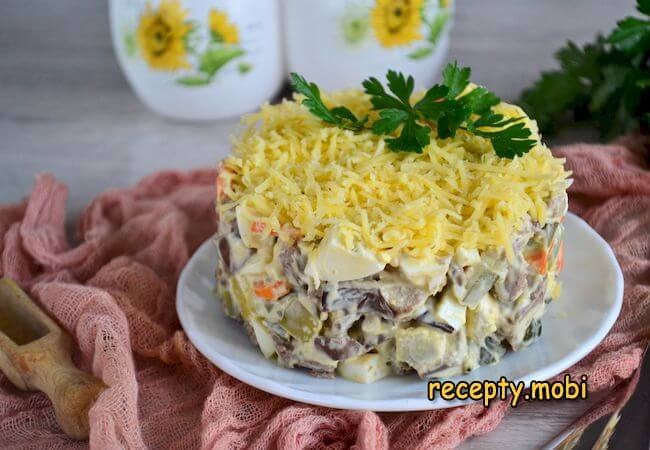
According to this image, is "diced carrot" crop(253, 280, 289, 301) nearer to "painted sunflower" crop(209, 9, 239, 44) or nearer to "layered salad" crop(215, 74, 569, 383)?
"layered salad" crop(215, 74, 569, 383)

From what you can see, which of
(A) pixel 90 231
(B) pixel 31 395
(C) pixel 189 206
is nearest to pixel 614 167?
(C) pixel 189 206

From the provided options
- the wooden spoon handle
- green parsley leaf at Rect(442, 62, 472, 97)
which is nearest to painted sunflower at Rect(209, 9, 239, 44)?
green parsley leaf at Rect(442, 62, 472, 97)

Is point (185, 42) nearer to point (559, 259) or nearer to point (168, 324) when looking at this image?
point (168, 324)

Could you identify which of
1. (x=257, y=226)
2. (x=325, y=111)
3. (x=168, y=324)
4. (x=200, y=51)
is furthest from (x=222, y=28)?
(x=257, y=226)

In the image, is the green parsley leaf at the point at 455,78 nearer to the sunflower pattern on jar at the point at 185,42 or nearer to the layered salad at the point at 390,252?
the layered salad at the point at 390,252

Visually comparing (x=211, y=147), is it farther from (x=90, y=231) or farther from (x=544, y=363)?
(x=544, y=363)
